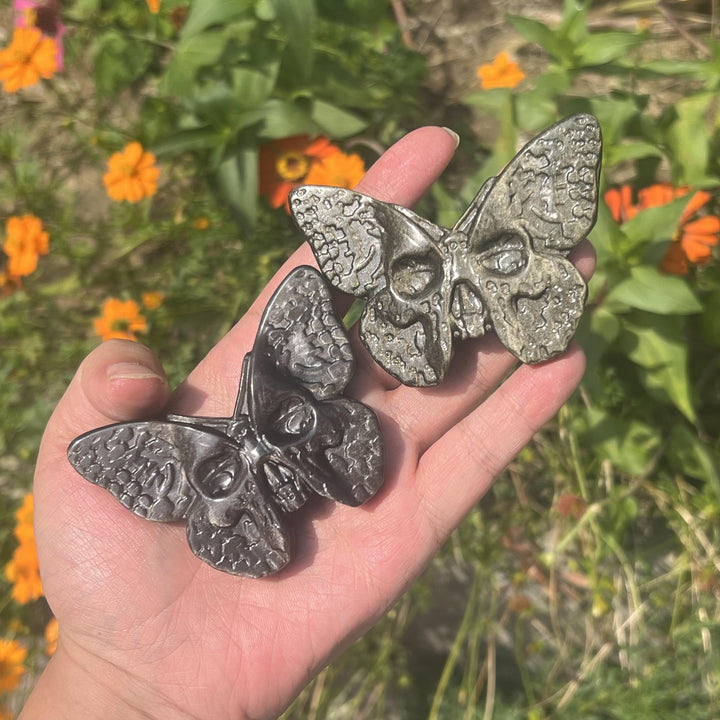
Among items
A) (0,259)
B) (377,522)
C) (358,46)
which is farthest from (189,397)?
(0,259)

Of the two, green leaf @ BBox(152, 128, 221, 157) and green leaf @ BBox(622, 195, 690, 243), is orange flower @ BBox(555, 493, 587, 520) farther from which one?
green leaf @ BBox(152, 128, 221, 157)

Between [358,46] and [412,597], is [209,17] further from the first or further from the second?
[412,597]

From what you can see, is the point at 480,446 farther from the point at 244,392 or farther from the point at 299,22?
the point at 299,22

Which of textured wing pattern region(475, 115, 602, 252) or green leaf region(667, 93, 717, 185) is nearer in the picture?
textured wing pattern region(475, 115, 602, 252)

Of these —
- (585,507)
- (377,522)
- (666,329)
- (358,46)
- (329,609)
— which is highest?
(358,46)

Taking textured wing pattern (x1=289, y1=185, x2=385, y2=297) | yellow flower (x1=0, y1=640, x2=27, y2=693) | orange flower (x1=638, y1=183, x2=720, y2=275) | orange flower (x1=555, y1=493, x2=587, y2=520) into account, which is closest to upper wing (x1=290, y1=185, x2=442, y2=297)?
textured wing pattern (x1=289, y1=185, x2=385, y2=297)

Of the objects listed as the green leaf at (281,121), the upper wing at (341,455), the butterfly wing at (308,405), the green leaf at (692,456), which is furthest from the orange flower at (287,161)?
the green leaf at (692,456)
